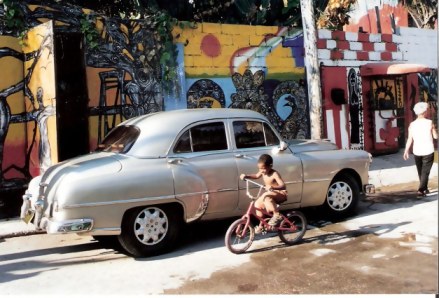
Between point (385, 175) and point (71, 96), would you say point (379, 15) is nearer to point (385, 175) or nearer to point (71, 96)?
point (385, 175)

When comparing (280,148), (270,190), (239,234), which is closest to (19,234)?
(239,234)

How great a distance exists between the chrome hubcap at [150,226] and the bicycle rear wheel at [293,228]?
1347 mm

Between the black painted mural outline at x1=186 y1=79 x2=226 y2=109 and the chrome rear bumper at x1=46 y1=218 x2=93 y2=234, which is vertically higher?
the black painted mural outline at x1=186 y1=79 x2=226 y2=109

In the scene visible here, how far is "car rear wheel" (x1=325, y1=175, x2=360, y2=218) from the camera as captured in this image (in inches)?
257

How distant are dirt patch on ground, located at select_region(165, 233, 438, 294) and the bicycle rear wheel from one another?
0.13 m

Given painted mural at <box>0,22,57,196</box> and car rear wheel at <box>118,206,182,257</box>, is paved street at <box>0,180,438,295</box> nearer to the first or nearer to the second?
car rear wheel at <box>118,206,182,257</box>

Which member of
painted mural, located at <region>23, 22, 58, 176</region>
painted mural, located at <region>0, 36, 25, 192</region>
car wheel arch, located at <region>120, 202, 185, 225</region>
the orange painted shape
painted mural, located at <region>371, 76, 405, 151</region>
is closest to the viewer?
car wheel arch, located at <region>120, 202, 185, 225</region>

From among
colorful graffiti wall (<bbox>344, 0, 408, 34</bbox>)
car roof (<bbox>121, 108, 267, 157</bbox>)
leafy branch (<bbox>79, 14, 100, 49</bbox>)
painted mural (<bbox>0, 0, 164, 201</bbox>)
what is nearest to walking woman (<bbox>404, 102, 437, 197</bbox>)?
car roof (<bbox>121, 108, 267, 157</bbox>)

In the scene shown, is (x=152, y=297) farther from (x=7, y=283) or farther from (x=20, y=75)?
(x=20, y=75)

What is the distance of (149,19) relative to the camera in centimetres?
899

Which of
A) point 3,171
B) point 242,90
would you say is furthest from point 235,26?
point 3,171

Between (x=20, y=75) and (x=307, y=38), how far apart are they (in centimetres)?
513

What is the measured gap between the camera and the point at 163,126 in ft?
18.2

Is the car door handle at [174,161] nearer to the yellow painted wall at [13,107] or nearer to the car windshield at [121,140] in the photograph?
the car windshield at [121,140]
